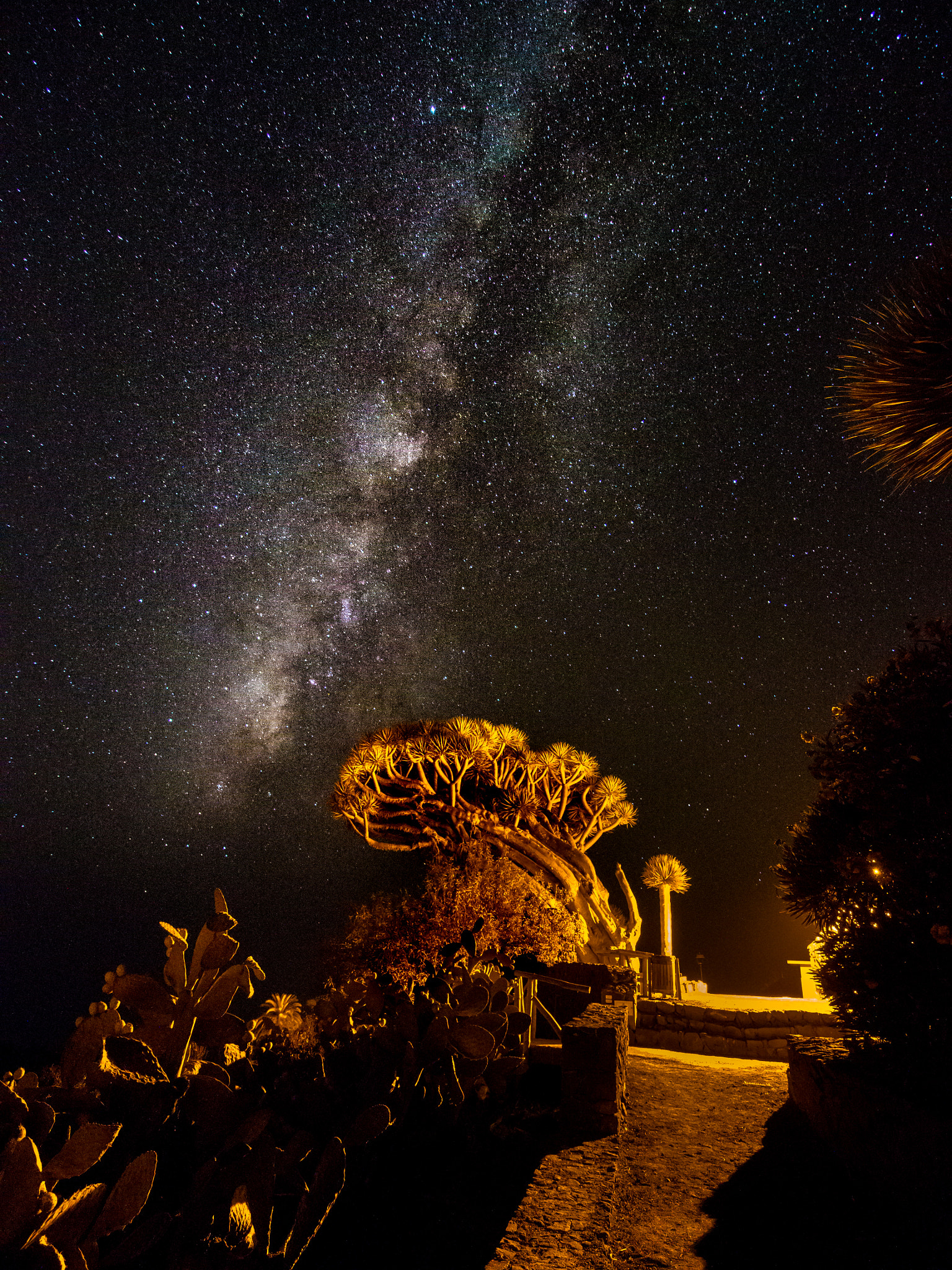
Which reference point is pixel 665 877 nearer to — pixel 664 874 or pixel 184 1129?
pixel 664 874

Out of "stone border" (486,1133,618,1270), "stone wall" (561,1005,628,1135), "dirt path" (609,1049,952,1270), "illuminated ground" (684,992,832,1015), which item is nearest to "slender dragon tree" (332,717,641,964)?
"illuminated ground" (684,992,832,1015)

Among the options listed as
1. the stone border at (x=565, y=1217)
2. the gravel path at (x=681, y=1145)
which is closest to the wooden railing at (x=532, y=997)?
the gravel path at (x=681, y=1145)

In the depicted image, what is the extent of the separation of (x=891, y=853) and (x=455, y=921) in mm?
10520

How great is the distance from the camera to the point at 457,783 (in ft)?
49.3

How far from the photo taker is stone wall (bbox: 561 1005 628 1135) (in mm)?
4207

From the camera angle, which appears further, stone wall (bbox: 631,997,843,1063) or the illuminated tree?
the illuminated tree

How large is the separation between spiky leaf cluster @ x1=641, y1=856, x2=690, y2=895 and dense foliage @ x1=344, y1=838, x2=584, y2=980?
17.7ft

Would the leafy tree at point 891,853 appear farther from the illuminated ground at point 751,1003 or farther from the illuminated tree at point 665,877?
the illuminated tree at point 665,877

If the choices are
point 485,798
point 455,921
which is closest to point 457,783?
point 485,798

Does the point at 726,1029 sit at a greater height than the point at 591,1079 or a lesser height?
greater

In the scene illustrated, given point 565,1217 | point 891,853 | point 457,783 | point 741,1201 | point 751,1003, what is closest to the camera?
point 565,1217

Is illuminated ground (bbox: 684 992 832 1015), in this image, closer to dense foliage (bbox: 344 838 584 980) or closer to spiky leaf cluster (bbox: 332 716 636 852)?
dense foliage (bbox: 344 838 584 980)

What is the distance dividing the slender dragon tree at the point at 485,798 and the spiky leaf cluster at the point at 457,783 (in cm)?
2

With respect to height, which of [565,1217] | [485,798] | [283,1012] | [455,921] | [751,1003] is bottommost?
[565,1217]
